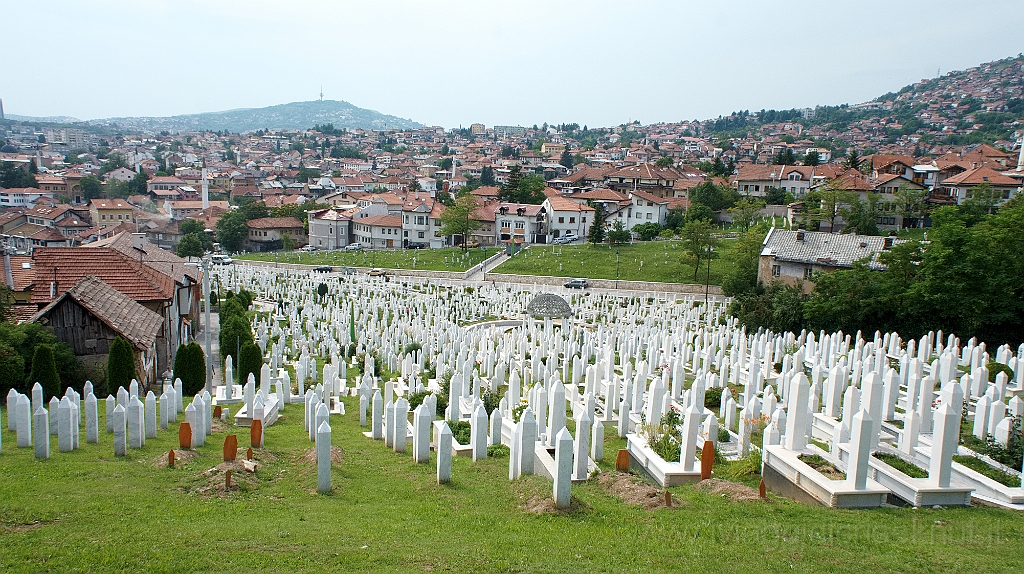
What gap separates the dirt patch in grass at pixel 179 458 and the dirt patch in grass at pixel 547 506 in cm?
464

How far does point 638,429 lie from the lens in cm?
1150

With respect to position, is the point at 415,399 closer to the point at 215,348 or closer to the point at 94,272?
the point at 94,272

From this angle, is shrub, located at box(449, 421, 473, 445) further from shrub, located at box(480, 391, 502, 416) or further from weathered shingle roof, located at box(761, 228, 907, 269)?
weathered shingle roof, located at box(761, 228, 907, 269)

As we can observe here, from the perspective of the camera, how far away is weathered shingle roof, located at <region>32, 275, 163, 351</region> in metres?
16.1

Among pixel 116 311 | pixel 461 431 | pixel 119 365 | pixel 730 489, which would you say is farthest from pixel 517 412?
pixel 116 311

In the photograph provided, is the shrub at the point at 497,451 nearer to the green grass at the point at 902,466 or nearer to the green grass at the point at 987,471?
the green grass at the point at 902,466

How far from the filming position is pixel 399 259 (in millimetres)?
56125

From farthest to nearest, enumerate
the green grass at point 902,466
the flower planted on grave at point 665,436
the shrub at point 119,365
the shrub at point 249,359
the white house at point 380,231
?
the white house at point 380,231 < the shrub at point 249,359 < the shrub at point 119,365 < the flower planted on grave at point 665,436 < the green grass at point 902,466

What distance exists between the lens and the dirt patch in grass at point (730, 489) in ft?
25.3

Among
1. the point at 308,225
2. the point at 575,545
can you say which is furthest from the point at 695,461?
the point at 308,225

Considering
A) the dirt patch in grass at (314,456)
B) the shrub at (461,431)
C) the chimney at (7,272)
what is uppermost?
the chimney at (7,272)

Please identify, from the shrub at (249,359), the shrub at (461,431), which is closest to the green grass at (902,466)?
the shrub at (461,431)

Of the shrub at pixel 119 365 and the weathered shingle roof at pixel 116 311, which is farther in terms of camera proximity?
the weathered shingle roof at pixel 116 311

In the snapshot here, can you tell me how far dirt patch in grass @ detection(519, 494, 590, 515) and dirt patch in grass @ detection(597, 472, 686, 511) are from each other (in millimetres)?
644
